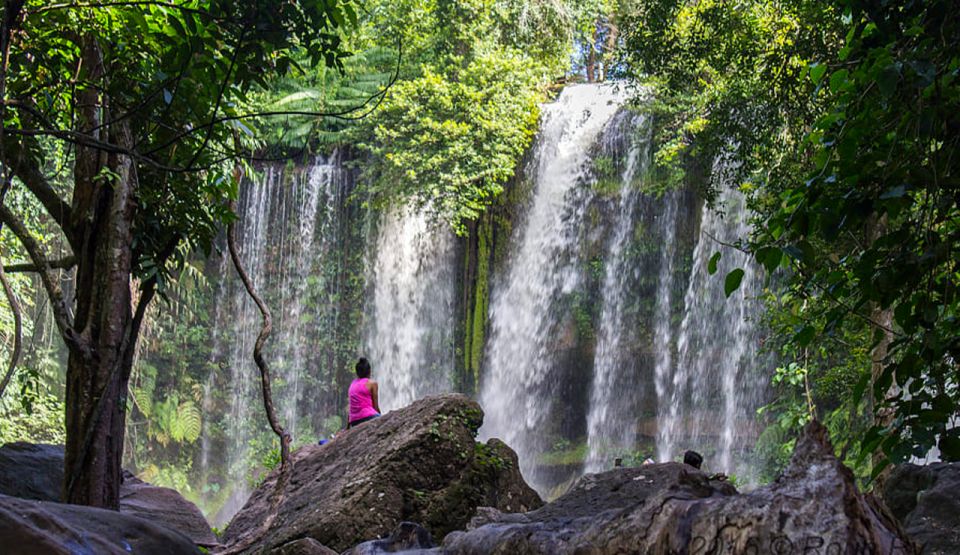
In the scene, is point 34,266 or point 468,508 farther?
point 468,508

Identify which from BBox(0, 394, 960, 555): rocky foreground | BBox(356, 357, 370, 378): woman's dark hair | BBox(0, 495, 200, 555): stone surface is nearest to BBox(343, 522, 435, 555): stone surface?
BBox(0, 394, 960, 555): rocky foreground

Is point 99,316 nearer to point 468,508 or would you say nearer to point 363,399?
point 468,508

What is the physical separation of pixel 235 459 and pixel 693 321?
11520mm

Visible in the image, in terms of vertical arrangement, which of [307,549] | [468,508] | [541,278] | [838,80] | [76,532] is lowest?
[468,508]

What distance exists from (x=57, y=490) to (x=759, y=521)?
5553mm

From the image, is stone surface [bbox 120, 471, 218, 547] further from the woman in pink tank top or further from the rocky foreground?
the woman in pink tank top

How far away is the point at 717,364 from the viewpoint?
16.5 meters

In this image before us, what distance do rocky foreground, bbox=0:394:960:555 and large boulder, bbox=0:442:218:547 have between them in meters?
0.01

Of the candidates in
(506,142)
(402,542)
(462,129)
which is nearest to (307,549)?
(402,542)

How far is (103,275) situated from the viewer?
4574mm

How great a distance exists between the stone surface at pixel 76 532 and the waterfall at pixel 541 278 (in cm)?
1541

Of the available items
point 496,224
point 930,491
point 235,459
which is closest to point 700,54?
point 930,491

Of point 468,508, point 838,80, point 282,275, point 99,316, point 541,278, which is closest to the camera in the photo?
point 838,80

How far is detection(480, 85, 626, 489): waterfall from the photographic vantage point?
18844 millimetres
